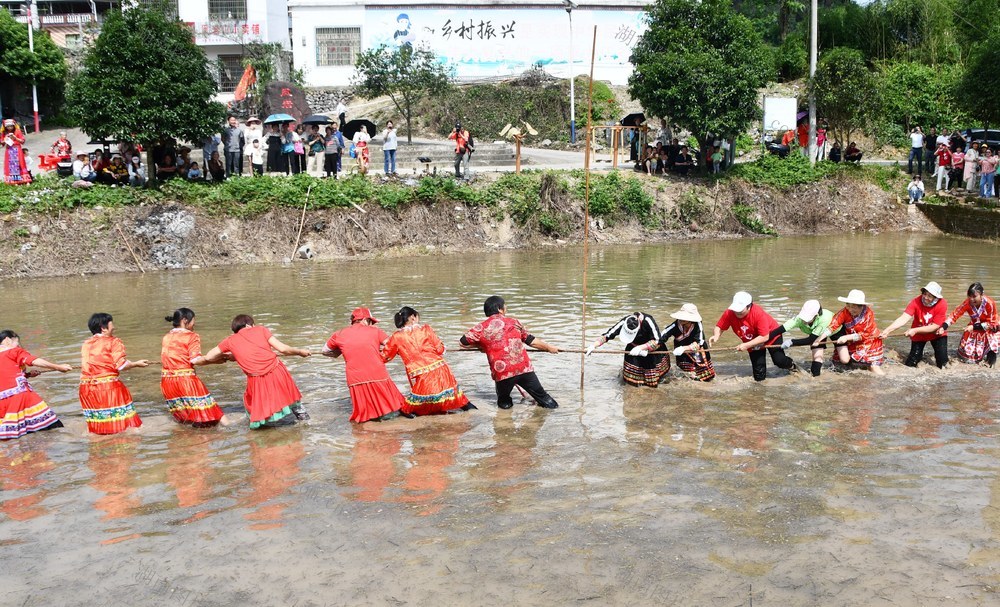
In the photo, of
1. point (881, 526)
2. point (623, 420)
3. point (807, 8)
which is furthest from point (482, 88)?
point (881, 526)

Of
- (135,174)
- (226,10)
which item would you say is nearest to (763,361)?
(135,174)

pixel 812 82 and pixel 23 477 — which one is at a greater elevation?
pixel 812 82

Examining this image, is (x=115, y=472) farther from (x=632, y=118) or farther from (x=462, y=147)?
(x=632, y=118)

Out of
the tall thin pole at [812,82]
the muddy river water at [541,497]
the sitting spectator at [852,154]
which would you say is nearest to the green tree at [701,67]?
the tall thin pole at [812,82]

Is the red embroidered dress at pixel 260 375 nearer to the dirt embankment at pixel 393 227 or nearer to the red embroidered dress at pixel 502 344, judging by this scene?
the red embroidered dress at pixel 502 344

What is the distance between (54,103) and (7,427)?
1412 inches

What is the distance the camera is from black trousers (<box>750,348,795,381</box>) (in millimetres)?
10672

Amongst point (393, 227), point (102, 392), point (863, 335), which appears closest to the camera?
point (102, 392)

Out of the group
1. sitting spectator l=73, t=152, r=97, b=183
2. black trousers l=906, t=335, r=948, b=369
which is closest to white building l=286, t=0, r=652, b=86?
sitting spectator l=73, t=152, r=97, b=183

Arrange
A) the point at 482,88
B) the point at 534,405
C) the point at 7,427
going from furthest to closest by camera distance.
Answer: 1. the point at 482,88
2. the point at 534,405
3. the point at 7,427

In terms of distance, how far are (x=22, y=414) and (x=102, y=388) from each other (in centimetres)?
86

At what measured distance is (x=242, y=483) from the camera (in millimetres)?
7703

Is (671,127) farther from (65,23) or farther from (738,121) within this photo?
(65,23)

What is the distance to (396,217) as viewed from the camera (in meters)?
22.6
